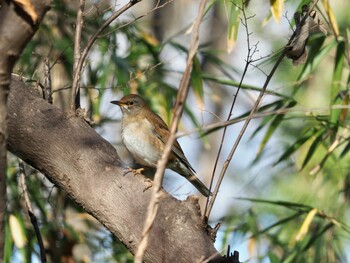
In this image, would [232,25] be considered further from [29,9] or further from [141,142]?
[29,9]

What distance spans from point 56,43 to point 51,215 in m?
1.40

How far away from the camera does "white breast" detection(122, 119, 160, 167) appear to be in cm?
527

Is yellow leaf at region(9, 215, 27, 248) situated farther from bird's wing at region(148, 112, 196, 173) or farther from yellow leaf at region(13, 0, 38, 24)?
yellow leaf at region(13, 0, 38, 24)

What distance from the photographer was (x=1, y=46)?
190 cm

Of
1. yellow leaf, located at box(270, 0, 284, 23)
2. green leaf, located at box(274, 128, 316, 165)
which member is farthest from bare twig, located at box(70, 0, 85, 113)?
green leaf, located at box(274, 128, 316, 165)

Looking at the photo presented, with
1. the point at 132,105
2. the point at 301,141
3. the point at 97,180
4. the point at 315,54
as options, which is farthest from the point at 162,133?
the point at 97,180

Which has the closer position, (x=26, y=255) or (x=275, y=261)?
(x=275, y=261)

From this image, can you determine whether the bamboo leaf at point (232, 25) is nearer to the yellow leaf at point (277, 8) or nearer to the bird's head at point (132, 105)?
the yellow leaf at point (277, 8)

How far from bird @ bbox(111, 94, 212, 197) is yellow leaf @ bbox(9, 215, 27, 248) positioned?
105 cm

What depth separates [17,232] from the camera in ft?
18.8

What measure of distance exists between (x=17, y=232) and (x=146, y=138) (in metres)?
1.23

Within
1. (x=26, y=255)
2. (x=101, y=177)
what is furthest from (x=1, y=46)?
(x=26, y=255)

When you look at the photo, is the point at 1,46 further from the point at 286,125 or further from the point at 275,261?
the point at 286,125

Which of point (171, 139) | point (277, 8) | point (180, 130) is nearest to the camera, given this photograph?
point (171, 139)
